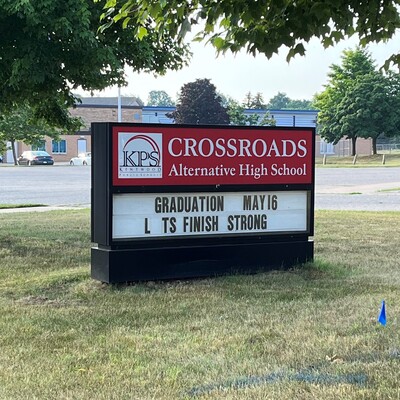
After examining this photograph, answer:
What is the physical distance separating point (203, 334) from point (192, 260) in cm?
240

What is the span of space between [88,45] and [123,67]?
1.74 metres

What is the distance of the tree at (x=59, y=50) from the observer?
7645 millimetres

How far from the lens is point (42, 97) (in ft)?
31.0

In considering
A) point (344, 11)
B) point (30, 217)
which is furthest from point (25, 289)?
point (30, 217)

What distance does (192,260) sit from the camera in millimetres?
7738

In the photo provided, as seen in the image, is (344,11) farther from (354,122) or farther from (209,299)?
(354,122)

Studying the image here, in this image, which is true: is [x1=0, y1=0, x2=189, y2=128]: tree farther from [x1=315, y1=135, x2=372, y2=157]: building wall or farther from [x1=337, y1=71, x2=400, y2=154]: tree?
[x1=315, y1=135, x2=372, y2=157]: building wall

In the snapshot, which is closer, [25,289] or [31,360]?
[31,360]

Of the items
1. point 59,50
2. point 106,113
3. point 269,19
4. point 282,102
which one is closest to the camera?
point 269,19

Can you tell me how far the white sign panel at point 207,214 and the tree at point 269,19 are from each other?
305cm

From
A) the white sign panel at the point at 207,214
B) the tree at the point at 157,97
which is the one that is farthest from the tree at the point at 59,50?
the tree at the point at 157,97

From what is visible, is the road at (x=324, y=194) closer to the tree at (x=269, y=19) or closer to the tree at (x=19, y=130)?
the tree at (x=19, y=130)

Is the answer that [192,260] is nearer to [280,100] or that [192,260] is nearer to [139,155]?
[139,155]

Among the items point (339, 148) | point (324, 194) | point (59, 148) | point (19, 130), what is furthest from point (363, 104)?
point (19, 130)
